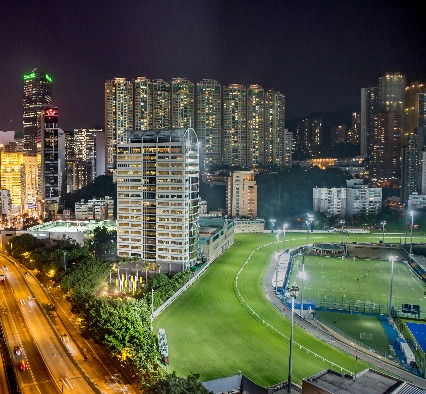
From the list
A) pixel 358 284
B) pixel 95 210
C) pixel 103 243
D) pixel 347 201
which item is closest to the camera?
pixel 358 284

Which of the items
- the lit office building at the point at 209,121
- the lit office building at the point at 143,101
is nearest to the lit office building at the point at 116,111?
the lit office building at the point at 143,101

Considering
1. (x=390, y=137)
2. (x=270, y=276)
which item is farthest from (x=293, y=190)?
(x=270, y=276)

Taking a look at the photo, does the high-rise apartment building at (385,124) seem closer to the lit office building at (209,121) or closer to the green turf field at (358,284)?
the lit office building at (209,121)

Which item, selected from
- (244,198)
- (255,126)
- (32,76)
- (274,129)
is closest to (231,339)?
(244,198)

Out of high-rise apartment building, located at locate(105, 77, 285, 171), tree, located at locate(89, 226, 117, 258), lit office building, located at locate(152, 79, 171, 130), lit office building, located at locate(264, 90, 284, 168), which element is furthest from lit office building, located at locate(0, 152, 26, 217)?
tree, located at locate(89, 226, 117, 258)

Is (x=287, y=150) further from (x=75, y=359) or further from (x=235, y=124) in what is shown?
(x=75, y=359)

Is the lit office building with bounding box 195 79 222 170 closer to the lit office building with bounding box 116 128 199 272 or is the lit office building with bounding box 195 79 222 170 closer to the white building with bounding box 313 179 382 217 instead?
the white building with bounding box 313 179 382 217

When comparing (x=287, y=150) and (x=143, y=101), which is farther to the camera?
(x=287, y=150)
